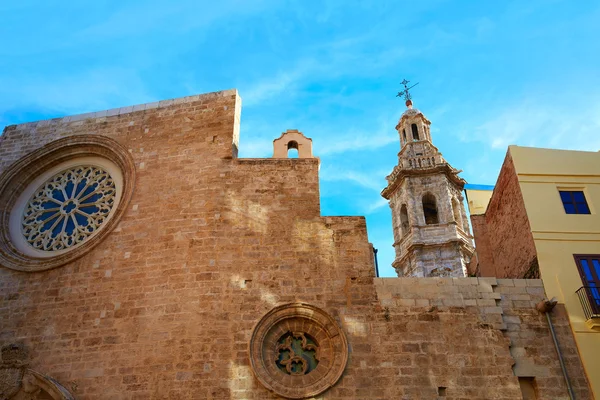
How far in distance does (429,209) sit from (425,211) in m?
0.27

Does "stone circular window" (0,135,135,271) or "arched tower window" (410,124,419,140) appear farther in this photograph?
"arched tower window" (410,124,419,140)

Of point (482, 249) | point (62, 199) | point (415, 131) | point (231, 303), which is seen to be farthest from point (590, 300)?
point (415, 131)

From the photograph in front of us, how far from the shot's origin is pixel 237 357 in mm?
9047

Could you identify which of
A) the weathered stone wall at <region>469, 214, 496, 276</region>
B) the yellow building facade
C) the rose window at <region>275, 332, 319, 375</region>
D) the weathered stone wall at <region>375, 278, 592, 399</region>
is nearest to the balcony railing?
the yellow building facade

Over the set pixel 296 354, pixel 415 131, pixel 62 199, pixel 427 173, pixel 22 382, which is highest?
pixel 415 131

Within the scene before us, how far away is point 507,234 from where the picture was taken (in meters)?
11.7

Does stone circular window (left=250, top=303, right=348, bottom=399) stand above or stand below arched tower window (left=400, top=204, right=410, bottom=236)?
below

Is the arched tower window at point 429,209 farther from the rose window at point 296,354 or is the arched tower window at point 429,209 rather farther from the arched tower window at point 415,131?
the rose window at point 296,354

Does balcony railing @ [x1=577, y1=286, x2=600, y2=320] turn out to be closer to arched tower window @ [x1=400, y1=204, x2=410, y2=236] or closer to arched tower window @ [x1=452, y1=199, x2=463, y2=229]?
arched tower window @ [x1=452, y1=199, x2=463, y2=229]

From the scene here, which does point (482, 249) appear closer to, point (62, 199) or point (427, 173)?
point (62, 199)

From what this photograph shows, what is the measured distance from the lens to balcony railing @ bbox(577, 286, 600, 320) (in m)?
9.29

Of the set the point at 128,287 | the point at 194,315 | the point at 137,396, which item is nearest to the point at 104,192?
the point at 128,287

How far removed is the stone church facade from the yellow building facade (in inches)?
11.0

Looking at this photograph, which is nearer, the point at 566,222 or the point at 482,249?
the point at 566,222
